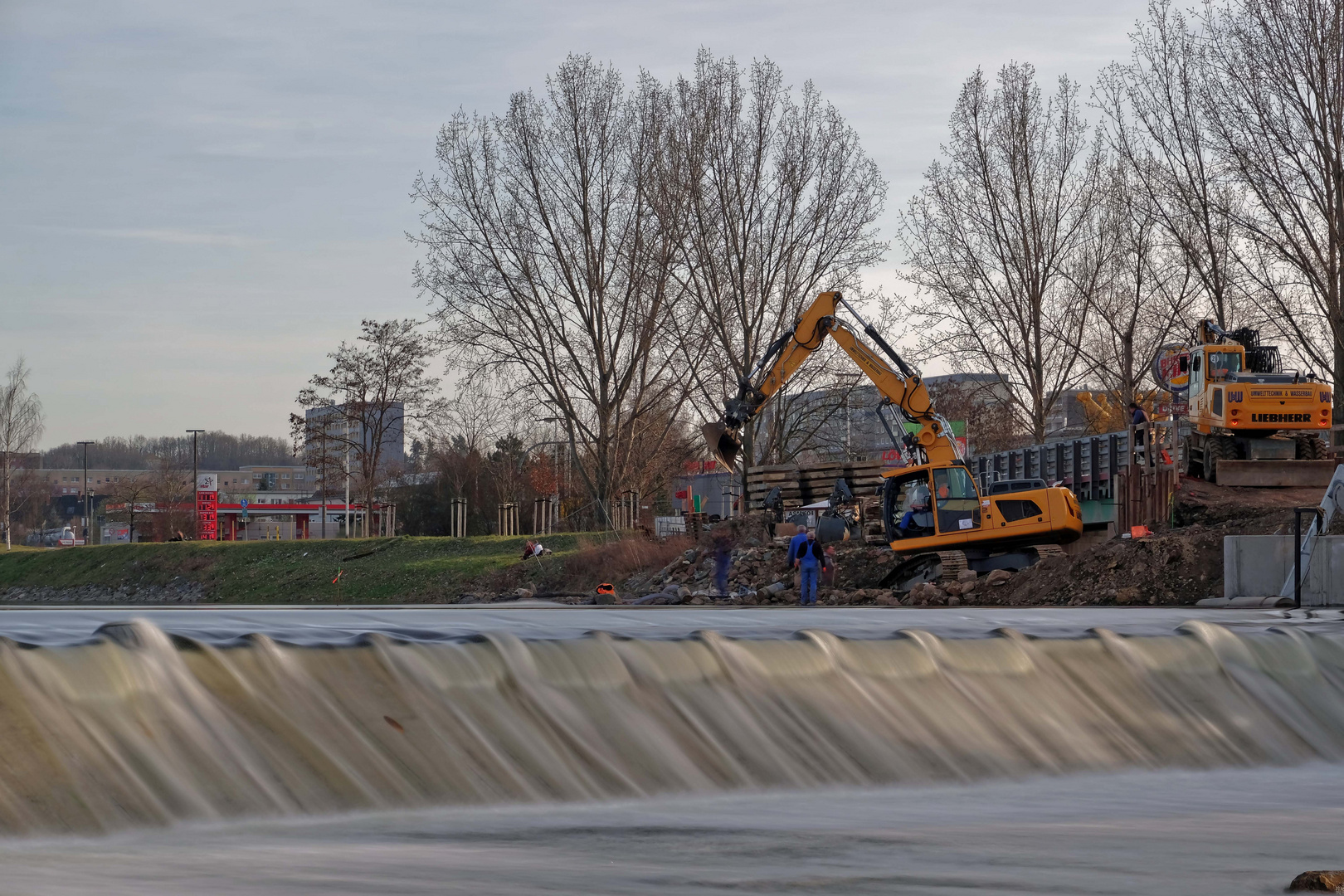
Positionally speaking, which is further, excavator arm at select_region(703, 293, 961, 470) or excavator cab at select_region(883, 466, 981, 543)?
excavator arm at select_region(703, 293, 961, 470)

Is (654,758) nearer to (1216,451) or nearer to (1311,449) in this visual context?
(1216,451)

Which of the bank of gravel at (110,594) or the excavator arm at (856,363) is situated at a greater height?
the excavator arm at (856,363)

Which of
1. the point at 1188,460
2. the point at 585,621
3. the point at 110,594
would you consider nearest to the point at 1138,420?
the point at 1188,460

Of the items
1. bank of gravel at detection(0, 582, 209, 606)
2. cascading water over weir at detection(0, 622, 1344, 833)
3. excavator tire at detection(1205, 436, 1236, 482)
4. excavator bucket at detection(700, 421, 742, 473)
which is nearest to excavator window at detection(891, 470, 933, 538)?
excavator bucket at detection(700, 421, 742, 473)

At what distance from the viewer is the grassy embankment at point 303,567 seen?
133 feet

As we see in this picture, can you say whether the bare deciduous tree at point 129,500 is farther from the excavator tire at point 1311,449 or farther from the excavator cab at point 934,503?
the excavator tire at point 1311,449

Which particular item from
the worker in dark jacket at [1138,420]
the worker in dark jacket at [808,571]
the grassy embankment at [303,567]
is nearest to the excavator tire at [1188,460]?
the worker in dark jacket at [1138,420]

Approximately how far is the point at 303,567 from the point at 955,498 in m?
27.9

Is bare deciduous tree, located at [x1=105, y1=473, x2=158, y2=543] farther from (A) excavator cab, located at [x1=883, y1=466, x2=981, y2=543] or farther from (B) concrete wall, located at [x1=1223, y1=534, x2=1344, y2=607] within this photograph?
(B) concrete wall, located at [x1=1223, y1=534, x2=1344, y2=607]

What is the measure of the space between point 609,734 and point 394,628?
8.32 feet

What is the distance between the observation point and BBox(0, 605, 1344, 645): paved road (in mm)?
9133

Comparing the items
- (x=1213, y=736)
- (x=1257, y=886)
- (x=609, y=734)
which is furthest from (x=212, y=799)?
(x=1213, y=736)

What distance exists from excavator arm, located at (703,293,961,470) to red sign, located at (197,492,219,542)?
52189mm

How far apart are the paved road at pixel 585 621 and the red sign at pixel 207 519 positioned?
64.3 meters
